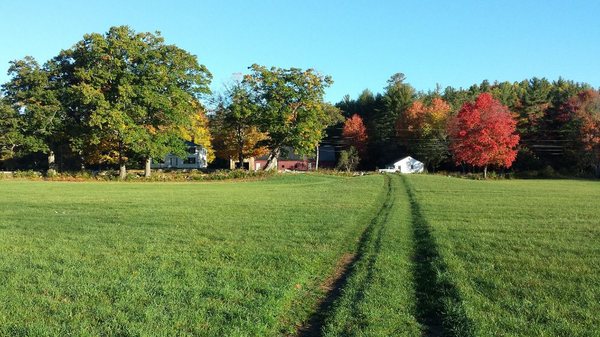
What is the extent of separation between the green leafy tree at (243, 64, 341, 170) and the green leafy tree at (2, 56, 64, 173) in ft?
70.4

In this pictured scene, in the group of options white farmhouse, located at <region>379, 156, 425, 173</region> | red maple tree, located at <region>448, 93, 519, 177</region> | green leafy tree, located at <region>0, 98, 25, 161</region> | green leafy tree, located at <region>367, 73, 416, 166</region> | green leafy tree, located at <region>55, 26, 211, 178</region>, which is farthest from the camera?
green leafy tree, located at <region>367, 73, 416, 166</region>

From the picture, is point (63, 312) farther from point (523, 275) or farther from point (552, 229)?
point (552, 229)

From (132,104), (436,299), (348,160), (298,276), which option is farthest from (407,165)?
(436,299)

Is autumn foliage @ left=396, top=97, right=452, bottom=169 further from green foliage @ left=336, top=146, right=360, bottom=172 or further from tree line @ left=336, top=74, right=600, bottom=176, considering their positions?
green foliage @ left=336, top=146, right=360, bottom=172

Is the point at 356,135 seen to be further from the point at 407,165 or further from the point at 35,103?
the point at 35,103

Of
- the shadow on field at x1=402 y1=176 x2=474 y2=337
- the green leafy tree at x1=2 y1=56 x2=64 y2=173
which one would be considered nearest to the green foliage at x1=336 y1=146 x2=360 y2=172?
the green leafy tree at x1=2 y1=56 x2=64 y2=173

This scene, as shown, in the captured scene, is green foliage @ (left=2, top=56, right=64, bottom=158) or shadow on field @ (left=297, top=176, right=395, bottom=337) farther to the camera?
green foliage @ (left=2, top=56, right=64, bottom=158)

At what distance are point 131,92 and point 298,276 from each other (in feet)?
140

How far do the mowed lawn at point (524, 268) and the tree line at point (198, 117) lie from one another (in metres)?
38.9

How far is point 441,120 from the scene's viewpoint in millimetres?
75312

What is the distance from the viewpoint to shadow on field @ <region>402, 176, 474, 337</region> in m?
5.30

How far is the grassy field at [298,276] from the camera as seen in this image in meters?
5.30

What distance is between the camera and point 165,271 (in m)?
7.68

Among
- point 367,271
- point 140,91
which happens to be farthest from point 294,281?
point 140,91
